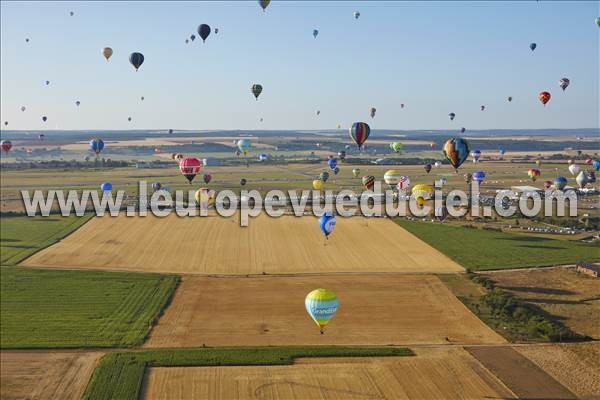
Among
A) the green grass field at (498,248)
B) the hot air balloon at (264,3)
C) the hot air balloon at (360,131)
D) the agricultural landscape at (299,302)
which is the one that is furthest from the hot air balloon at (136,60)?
the green grass field at (498,248)

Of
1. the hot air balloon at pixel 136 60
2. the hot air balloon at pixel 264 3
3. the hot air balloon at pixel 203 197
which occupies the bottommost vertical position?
the hot air balloon at pixel 203 197

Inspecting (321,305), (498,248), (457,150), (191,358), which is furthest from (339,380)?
(498,248)

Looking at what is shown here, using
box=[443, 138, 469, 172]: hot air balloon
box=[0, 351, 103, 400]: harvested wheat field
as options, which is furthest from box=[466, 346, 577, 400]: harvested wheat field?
box=[443, 138, 469, 172]: hot air balloon

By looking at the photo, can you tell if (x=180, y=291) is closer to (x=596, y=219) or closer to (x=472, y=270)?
(x=472, y=270)

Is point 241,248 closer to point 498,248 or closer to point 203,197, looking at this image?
point 203,197

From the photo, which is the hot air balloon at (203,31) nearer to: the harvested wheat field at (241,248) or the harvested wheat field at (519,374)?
the harvested wheat field at (241,248)
